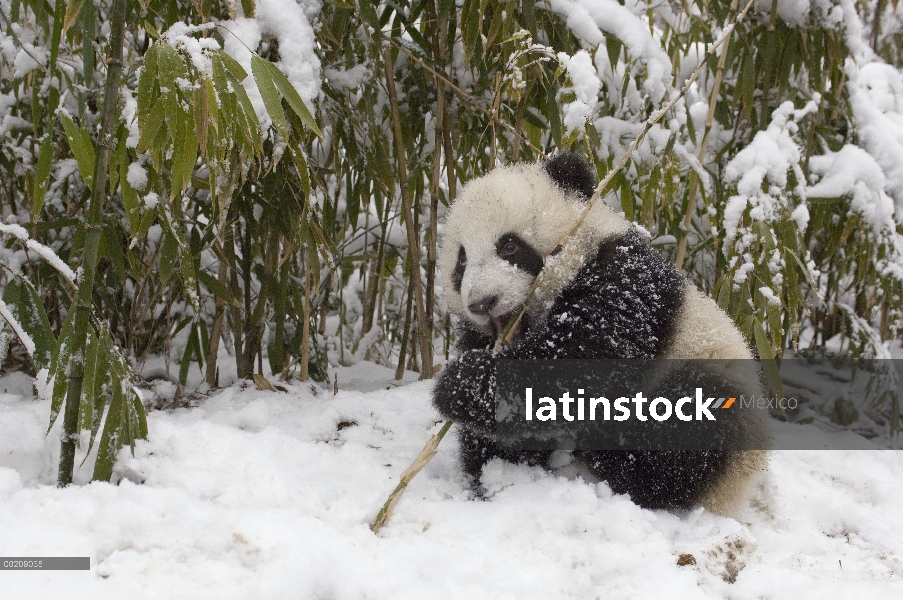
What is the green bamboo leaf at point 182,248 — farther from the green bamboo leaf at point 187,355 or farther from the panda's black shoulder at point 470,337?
the green bamboo leaf at point 187,355

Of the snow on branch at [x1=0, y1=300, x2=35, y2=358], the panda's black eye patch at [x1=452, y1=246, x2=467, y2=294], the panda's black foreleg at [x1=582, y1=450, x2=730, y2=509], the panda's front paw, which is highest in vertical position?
the panda's black eye patch at [x1=452, y1=246, x2=467, y2=294]

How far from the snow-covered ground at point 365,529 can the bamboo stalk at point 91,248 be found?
13 centimetres

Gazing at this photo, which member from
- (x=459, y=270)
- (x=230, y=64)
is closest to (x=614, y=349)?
(x=459, y=270)

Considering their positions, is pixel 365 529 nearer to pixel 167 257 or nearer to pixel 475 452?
pixel 475 452

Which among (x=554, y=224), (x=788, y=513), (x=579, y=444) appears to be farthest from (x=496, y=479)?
(x=788, y=513)

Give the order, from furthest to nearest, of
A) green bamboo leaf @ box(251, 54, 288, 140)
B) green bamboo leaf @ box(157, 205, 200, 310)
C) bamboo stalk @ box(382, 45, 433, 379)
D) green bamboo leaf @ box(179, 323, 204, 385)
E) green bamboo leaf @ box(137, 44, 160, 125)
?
green bamboo leaf @ box(179, 323, 204, 385) → bamboo stalk @ box(382, 45, 433, 379) → green bamboo leaf @ box(157, 205, 200, 310) → green bamboo leaf @ box(251, 54, 288, 140) → green bamboo leaf @ box(137, 44, 160, 125)

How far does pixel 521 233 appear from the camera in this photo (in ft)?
6.32

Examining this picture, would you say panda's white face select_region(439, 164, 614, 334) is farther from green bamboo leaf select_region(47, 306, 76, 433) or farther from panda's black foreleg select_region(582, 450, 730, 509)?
green bamboo leaf select_region(47, 306, 76, 433)

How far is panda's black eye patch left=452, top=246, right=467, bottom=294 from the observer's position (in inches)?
80.5

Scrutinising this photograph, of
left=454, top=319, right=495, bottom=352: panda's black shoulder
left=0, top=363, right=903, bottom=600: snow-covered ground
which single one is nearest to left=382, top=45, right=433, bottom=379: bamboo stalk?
left=454, top=319, right=495, bottom=352: panda's black shoulder

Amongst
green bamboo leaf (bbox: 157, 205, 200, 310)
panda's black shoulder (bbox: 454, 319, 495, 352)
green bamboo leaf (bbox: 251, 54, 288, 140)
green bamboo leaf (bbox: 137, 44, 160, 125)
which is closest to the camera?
green bamboo leaf (bbox: 137, 44, 160, 125)

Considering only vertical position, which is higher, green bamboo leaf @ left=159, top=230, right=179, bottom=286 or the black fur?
green bamboo leaf @ left=159, top=230, right=179, bottom=286

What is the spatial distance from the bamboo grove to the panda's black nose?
559mm

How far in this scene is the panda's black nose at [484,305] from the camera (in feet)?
6.03
